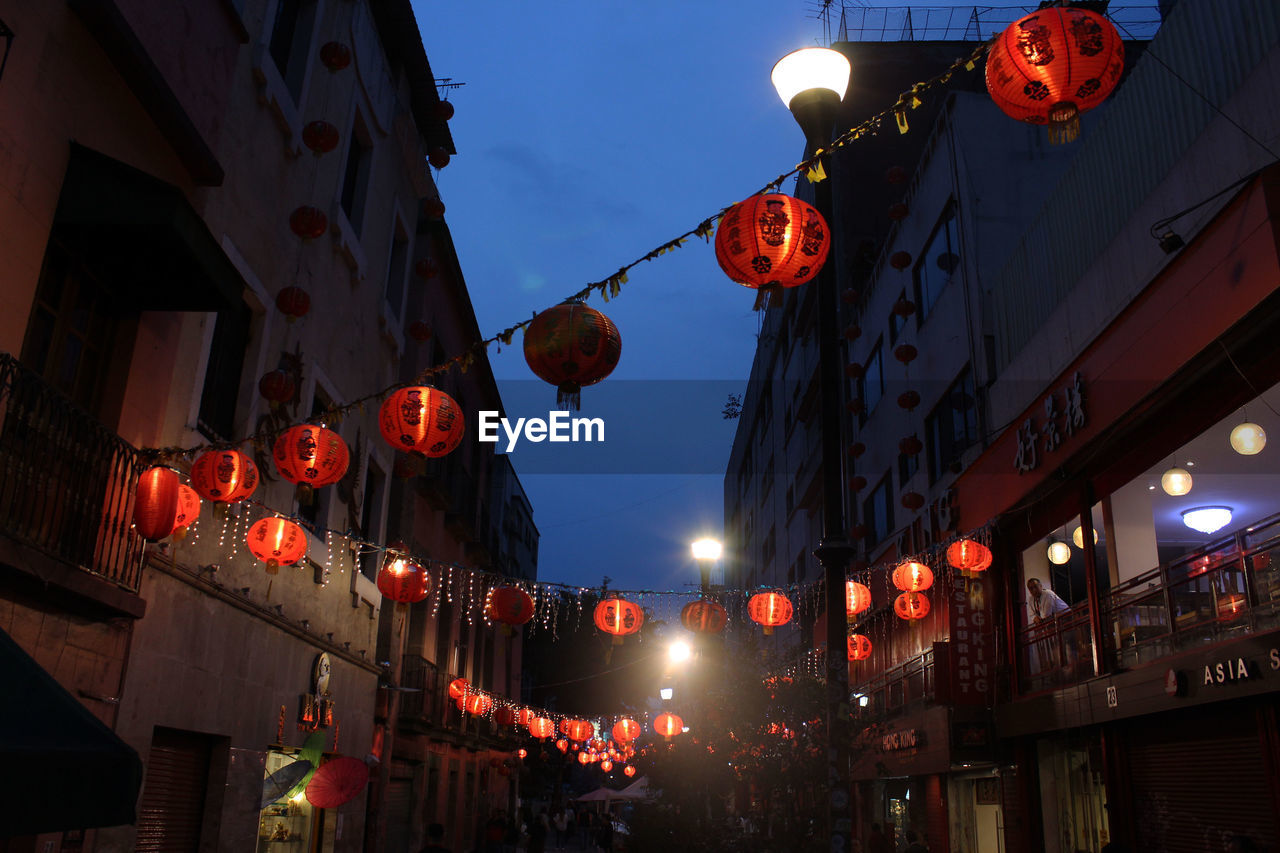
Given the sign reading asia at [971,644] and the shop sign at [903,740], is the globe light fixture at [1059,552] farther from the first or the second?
the shop sign at [903,740]

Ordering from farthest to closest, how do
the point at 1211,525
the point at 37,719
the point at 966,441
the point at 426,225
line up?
the point at 426,225
the point at 966,441
the point at 1211,525
the point at 37,719

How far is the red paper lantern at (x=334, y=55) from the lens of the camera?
→ 502 inches

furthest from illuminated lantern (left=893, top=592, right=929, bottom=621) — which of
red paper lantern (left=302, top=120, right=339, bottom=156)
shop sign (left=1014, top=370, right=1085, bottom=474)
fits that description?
red paper lantern (left=302, top=120, right=339, bottom=156)

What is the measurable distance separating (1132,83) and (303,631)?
13.2 m

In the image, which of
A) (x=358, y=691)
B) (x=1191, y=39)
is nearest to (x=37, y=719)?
(x=358, y=691)

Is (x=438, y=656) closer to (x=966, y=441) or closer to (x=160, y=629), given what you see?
(x=966, y=441)

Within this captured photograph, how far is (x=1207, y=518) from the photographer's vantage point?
14.3 m

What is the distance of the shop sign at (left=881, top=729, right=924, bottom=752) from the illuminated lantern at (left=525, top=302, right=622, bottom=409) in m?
10.8

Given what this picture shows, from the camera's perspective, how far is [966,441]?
695 inches

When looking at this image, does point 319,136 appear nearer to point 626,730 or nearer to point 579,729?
point 626,730

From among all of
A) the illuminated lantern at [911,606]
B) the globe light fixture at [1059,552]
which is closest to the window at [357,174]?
the illuminated lantern at [911,606]

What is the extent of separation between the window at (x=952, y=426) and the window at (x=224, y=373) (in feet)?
40.4

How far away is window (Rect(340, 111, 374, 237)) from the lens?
15.6m

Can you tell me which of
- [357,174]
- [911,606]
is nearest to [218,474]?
[357,174]
